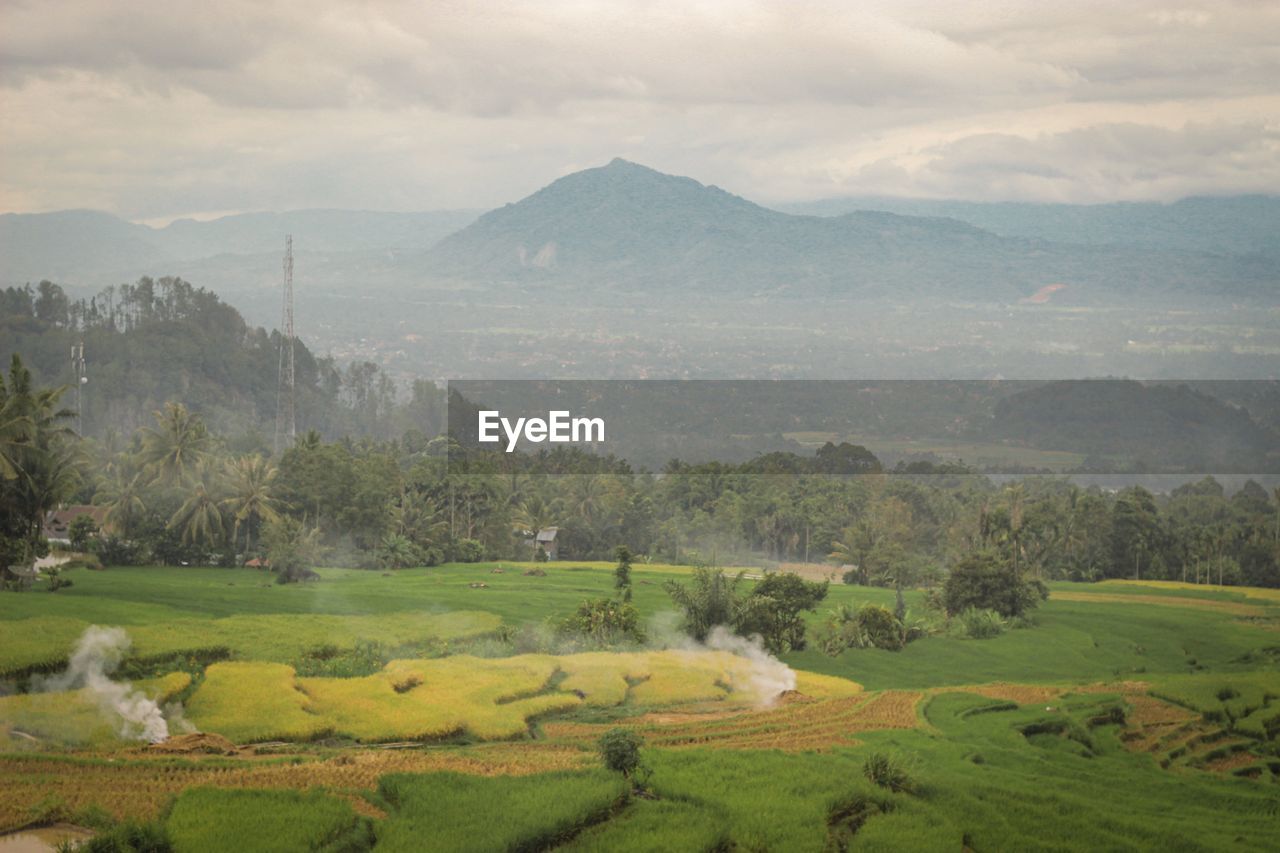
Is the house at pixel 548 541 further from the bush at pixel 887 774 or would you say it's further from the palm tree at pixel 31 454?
the bush at pixel 887 774

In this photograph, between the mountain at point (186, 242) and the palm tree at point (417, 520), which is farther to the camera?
the mountain at point (186, 242)

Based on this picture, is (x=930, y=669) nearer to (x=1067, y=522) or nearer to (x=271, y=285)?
(x=1067, y=522)

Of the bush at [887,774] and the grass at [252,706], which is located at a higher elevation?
the grass at [252,706]

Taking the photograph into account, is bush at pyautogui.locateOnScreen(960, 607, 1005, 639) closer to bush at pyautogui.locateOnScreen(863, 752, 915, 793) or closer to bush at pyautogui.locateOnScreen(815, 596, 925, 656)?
bush at pyautogui.locateOnScreen(815, 596, 925, 656)

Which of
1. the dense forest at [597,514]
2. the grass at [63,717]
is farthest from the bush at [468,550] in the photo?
the grass at [63,717]

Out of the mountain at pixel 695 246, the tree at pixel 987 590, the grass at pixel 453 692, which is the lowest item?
the grass at pixel 453 692

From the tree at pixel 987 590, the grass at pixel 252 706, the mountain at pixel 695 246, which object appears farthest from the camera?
the mountain at pixel 695 246

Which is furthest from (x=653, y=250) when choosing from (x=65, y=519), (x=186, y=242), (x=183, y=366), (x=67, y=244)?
(x=65, y=519)
